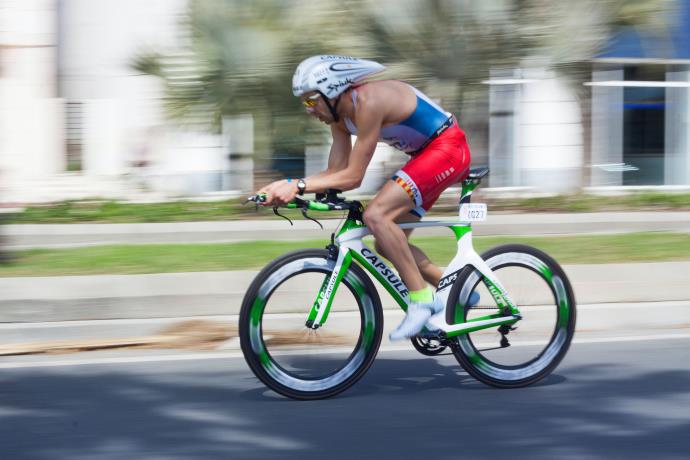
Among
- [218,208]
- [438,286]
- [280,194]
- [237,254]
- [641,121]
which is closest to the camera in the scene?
[280,194]

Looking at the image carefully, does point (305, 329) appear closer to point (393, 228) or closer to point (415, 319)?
point (415, 319)

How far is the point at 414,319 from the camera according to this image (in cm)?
518

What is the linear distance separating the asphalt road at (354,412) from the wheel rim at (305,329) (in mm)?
122

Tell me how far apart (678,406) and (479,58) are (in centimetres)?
850

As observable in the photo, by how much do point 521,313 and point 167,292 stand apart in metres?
2.96

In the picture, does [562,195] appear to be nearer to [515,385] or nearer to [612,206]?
[612,206]

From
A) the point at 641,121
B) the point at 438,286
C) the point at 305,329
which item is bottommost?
the point at 305,329

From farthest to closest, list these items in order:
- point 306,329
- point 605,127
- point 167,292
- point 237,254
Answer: point 605,127, point 237,254, point 167,292, point 306,329

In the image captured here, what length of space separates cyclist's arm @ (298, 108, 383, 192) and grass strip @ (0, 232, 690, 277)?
3588 millimetres

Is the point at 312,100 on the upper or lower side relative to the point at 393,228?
upper

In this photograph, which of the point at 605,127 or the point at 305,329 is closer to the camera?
the point at 305,329

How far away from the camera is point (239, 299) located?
7.45 m

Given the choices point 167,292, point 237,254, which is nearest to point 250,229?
point 237,254

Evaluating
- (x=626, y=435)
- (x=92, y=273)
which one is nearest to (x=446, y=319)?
(x=626, y=435)
